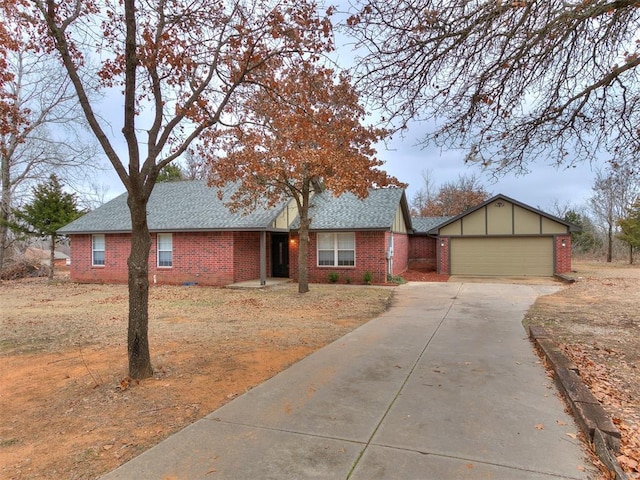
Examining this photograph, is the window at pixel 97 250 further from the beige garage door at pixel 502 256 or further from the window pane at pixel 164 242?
the beige garage door at pixel 502 256

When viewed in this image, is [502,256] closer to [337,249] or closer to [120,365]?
[337,249]

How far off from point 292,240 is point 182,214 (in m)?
5.17

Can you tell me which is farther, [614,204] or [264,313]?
[614,204]

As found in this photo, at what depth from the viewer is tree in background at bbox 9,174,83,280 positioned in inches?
837

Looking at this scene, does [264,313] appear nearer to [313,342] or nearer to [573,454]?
[313,342]

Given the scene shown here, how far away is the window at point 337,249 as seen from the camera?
18.0 m

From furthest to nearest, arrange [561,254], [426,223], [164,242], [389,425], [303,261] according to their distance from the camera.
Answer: [426,223], [561,254], [164,242], [303,261], [389,425]

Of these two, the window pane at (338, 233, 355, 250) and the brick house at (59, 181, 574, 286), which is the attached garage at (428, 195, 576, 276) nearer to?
the brick house at (59, 181, 574, 286)

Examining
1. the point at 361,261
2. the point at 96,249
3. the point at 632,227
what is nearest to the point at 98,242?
the point at 96,249

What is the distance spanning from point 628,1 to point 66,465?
791cm

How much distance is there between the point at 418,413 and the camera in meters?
4.07

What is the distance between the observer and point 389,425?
3.81m

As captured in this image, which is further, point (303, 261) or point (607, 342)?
point (303, 261)

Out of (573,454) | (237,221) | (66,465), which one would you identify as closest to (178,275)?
(237,221)
